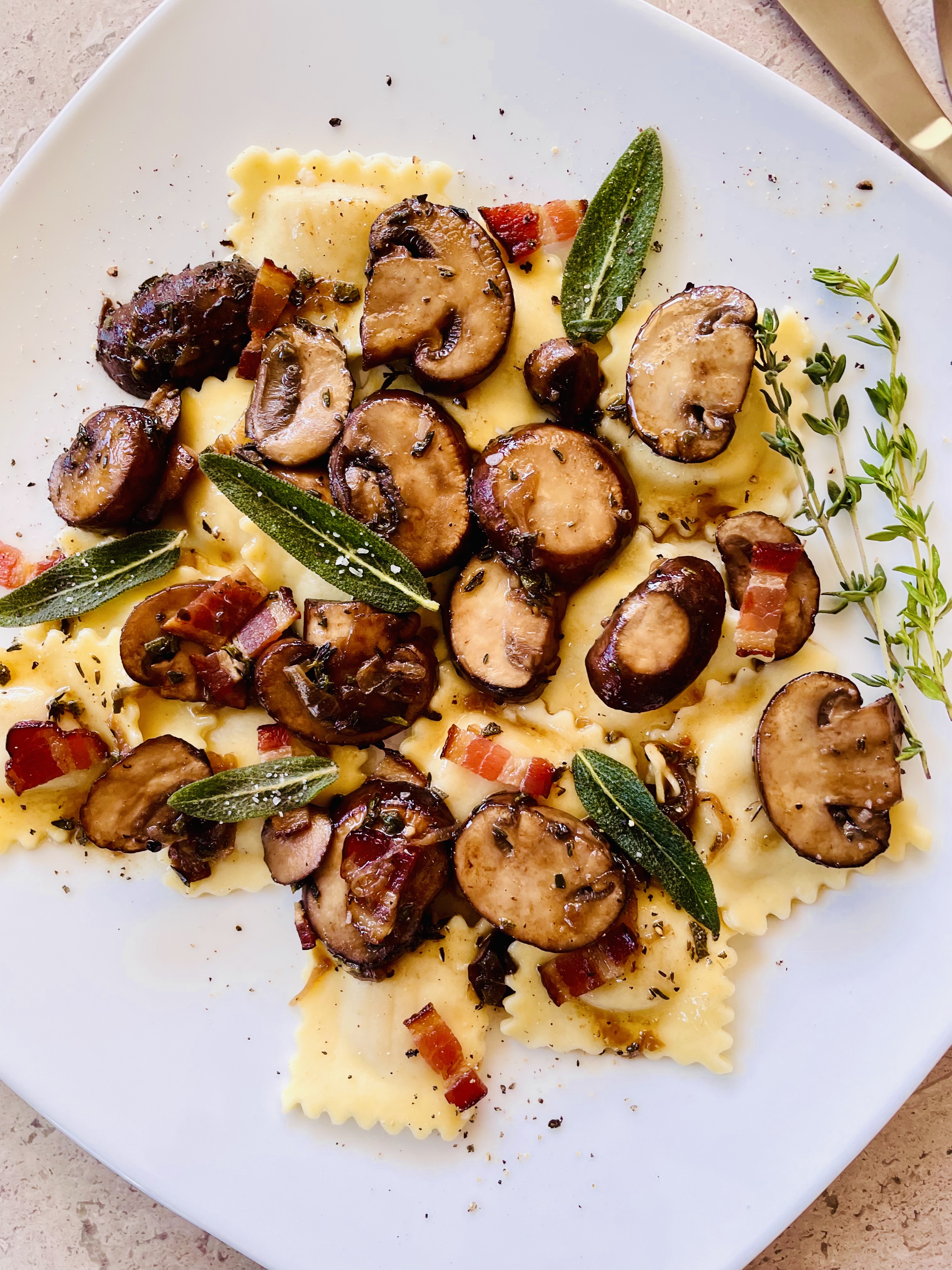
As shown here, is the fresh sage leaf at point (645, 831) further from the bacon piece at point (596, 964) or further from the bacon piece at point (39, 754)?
the bacon piece at point (39, 754)

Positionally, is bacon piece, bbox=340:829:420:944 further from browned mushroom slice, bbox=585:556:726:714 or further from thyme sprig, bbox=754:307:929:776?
thyme sprig, bbox=754:307:929:776

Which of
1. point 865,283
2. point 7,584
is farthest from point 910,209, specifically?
point 7,584

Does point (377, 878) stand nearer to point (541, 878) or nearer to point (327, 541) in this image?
point (541, 878)

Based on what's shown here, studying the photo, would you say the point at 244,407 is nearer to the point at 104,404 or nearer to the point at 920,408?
the point at 104,404

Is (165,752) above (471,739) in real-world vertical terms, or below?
above

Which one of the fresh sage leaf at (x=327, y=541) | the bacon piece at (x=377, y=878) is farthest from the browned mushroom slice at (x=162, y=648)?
the bacon piece at (x=377, y=878)

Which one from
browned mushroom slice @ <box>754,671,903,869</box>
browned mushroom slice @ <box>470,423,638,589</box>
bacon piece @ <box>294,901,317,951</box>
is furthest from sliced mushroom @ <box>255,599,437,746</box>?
browned mushroom slice @ <box>754,671,903,869</box>
